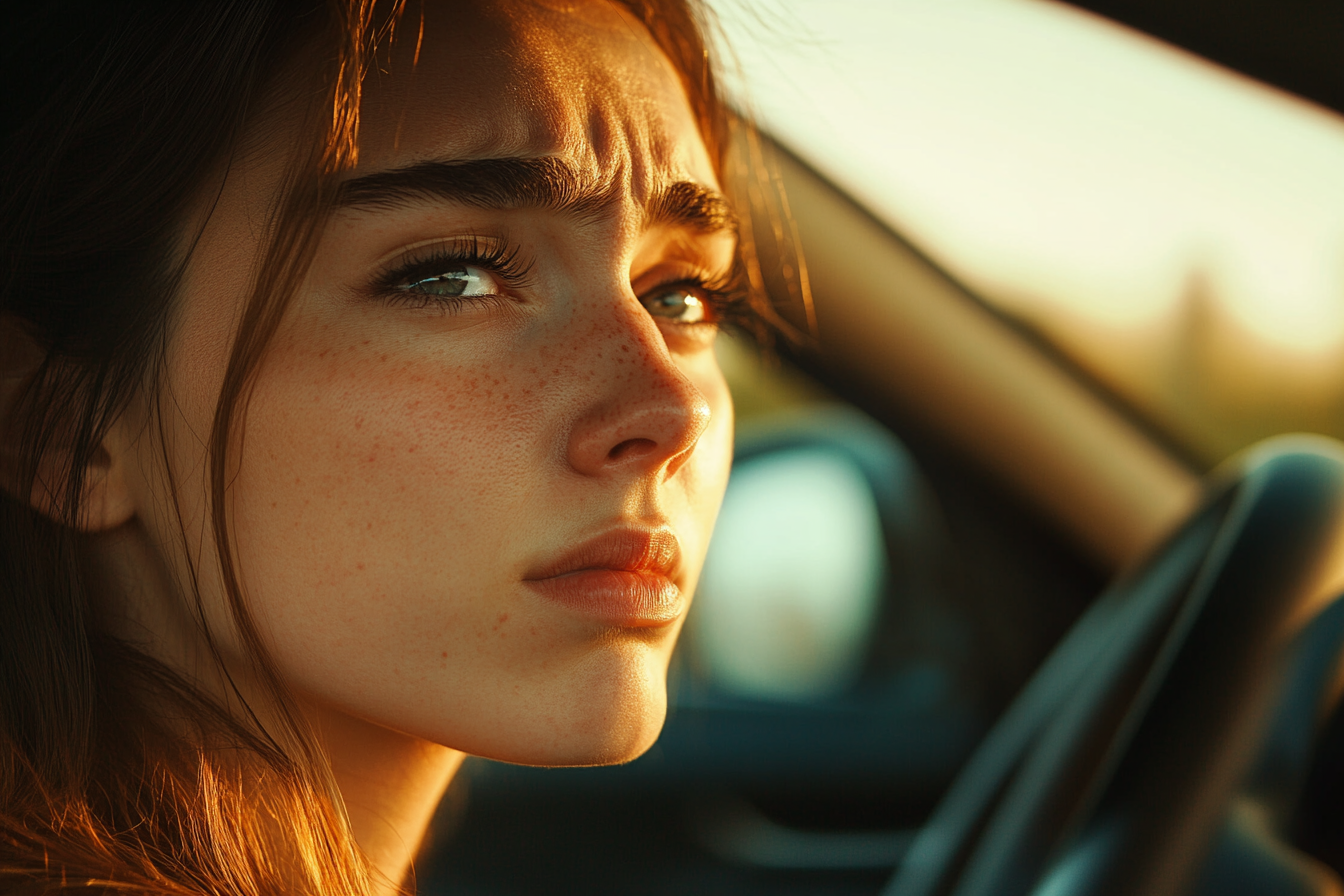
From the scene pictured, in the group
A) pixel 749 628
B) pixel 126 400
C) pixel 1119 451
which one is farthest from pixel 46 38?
pixel 749 628

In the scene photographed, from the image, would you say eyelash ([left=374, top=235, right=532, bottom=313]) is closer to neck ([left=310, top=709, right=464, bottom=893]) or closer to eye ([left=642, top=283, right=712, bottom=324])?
eye ([left=642, top=283, right=712, bottom=324])

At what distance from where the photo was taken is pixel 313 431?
128cm

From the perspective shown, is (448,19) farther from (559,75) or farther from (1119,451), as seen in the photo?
(1119,451)

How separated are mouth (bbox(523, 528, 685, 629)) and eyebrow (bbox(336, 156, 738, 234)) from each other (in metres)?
0.41

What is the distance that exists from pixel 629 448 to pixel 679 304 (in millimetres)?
515

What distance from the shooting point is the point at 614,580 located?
1316mm

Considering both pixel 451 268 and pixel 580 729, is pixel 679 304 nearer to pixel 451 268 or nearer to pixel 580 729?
pixel 451 268

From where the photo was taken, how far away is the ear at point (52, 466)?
137cm

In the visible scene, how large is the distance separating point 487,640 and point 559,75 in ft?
2.35

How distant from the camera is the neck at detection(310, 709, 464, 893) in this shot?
1478 millimetres

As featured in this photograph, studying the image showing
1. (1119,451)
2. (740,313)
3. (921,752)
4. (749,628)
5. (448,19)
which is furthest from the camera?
(749,628)

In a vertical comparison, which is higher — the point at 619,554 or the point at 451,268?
the point at 451,268

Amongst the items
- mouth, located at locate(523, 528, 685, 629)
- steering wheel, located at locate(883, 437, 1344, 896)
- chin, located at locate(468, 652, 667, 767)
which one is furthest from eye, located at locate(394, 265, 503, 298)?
steering wheel, located at locate(883, 437, 1344, 896)

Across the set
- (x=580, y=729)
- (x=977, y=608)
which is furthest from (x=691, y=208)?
(x=977, y=608)
